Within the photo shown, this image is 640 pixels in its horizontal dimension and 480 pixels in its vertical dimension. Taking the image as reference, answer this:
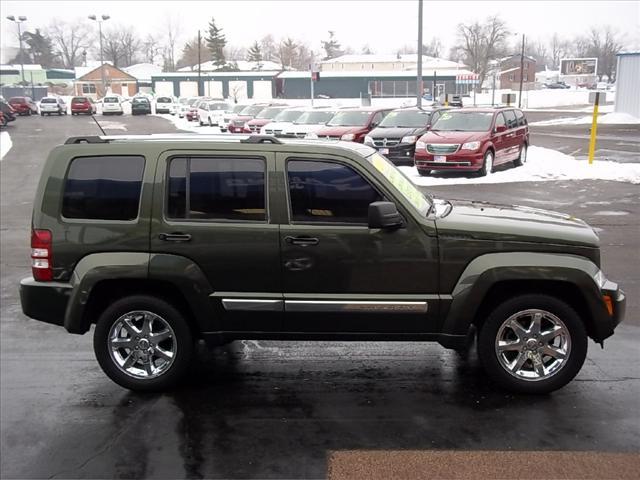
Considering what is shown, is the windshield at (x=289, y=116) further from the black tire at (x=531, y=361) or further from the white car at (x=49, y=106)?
the white car at (x=49, y=106)

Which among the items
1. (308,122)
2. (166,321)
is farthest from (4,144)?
(166,321)

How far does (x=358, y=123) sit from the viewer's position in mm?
21203

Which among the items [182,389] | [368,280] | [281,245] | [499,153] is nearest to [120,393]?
[182,389]

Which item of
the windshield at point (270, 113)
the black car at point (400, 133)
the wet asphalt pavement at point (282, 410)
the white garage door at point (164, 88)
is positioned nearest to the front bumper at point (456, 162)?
the black car at point (400, 133)

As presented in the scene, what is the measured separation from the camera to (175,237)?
4.69 m

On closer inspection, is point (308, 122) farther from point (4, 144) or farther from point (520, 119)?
point (4, 144)

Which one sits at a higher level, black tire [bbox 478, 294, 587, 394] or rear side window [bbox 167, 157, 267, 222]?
rear side window [bbox 167, 157, 267, 222]

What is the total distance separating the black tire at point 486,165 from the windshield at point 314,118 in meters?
7.99

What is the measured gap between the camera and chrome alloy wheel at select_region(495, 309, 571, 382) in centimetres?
467

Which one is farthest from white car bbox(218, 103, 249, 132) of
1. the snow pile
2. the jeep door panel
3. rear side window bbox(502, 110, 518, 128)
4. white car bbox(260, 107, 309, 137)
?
the jeep door panel

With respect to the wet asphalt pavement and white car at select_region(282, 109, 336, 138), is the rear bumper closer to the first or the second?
the wet asphalt pavement

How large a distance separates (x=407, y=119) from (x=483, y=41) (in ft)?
250

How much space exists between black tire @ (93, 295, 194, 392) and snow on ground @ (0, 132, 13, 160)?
22.0 meters

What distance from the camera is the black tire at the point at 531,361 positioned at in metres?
Result: 4.63
